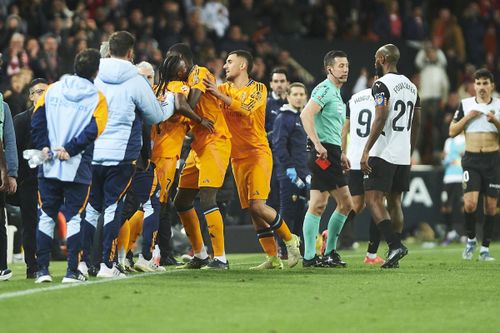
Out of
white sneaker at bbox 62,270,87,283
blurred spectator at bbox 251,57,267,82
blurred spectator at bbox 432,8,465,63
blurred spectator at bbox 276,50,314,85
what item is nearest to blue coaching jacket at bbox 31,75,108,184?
white sneaker at bbox 62,270,87,283

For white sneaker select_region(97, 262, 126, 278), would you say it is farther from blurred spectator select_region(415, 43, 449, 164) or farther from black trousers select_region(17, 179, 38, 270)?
blurred spectator select_region(415, 43, 449, 164)

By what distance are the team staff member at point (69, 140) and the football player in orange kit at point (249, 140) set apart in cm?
205

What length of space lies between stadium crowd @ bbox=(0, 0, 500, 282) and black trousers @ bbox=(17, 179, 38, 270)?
0.08ft

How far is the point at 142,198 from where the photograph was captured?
11.6 metres

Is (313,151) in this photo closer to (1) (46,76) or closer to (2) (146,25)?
(1) (46,76)

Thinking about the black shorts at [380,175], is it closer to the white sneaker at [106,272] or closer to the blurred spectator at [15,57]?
the white sneaker at [106,272]

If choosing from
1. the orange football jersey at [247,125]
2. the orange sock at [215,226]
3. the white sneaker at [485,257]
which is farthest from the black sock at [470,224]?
A: the orange sock at [215,226]

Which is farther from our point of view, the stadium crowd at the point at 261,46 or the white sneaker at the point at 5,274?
the stadium crowd at the point at 261,46

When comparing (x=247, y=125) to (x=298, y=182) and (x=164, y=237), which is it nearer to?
(x=164, y=237)

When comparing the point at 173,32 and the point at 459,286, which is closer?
the point at 459,286

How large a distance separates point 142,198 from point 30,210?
1138 mm

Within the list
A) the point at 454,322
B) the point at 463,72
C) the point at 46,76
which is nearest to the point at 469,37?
the point at 463,72

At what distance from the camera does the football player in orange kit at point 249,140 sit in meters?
11.5

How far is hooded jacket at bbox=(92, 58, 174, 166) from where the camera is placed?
10.2 metres
